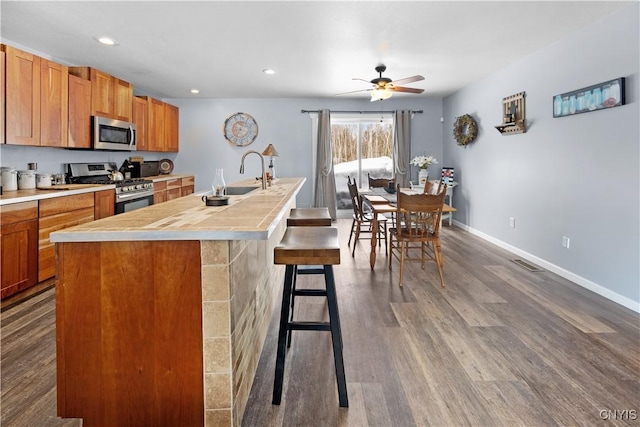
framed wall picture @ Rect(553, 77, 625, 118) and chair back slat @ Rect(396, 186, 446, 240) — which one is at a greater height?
framed wall picture @ Rect(553, 77, 625, 118)

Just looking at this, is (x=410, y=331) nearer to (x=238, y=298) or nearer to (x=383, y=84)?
(x=238, y=298)

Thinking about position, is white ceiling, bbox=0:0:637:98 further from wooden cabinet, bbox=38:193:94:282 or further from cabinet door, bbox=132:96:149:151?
wooden cabinet, bbox=38:193:94:282

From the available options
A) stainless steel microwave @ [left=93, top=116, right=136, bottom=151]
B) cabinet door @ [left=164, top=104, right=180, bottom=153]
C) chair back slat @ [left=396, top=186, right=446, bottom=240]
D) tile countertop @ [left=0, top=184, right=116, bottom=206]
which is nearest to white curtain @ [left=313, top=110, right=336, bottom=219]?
cabinet door @ [left=164, top=104, right=180, bottom=153]

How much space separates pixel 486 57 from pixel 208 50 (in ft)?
10.7

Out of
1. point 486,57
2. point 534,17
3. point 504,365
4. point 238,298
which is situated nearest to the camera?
point 238,298

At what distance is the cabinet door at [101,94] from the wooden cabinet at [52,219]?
129 cm

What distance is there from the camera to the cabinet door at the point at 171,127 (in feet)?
21.9

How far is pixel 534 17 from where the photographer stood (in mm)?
3334

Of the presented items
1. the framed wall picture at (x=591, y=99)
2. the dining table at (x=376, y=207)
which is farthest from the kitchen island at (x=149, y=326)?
the framed wall picture at (x=591, y=99)

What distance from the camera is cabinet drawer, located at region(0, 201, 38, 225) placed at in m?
2.96

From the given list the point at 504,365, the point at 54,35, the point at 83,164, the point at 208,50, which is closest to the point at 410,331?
the point at 504,365

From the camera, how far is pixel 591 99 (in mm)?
3404

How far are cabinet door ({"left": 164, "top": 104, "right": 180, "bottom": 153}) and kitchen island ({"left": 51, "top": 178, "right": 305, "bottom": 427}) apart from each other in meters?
5.59

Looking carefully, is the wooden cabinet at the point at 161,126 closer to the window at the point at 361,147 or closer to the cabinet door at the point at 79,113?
the cabinet door at the point at 79,113
